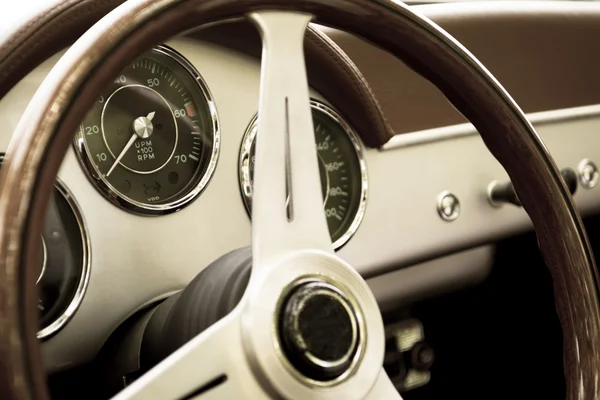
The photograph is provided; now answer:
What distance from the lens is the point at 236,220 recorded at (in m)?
1.04

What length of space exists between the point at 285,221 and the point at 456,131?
2.07 feet

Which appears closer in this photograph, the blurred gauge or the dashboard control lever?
the blurred gauge

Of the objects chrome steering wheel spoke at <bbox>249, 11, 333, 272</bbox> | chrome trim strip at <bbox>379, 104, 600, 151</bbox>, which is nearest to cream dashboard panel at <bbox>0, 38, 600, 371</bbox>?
chrome trim strip at <bbox>379, 104, 600, 151</bbox>

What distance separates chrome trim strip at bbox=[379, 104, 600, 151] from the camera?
121cm

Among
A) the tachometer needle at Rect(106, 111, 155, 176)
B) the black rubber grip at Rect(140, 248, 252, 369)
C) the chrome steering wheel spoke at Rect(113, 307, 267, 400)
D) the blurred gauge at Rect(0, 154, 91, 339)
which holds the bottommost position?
the chrome steering wheel spoke at Rect(113, 307, 267, 400)

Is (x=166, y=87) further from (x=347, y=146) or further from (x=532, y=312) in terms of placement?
(x=532, y=312)

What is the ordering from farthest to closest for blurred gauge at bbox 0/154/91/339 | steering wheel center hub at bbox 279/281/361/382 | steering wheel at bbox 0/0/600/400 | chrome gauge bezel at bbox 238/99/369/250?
chrome gauge bezel at bbox 238/99/369/250 < blurred gauge at bbox 0/154/91/339 < steering wheel center hub at bbox 279/281/361/382 < steering wheel at bbox 0/0/600/400

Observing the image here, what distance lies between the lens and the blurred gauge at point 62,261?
2.91 feet

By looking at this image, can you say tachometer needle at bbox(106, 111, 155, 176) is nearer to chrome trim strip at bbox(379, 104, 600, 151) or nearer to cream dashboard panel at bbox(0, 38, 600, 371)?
cream dashboard panel at bbox(0, 38, 600, 371)

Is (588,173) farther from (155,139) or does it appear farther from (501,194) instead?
(155,139)

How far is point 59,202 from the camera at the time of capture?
90cm

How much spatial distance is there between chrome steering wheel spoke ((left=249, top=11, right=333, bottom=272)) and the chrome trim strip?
1.46ft

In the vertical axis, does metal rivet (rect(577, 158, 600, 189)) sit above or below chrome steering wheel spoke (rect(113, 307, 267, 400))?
above

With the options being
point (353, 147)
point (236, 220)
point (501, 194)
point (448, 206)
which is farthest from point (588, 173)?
point (236, 220)
